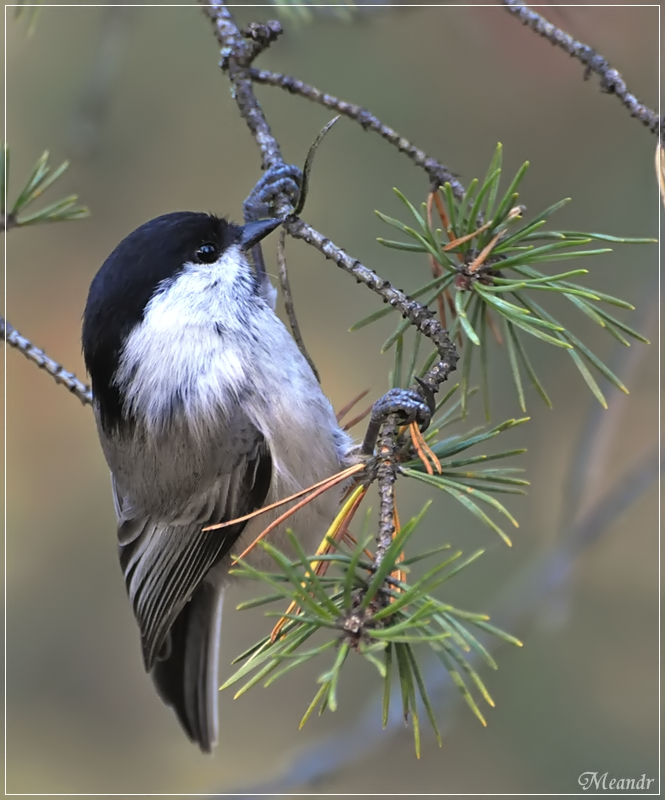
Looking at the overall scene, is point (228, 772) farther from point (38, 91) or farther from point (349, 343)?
point (38, 91)

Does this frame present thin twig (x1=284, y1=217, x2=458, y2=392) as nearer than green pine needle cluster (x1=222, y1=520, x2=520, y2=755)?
No

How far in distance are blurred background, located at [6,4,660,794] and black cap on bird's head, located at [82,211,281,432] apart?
0.68 meters

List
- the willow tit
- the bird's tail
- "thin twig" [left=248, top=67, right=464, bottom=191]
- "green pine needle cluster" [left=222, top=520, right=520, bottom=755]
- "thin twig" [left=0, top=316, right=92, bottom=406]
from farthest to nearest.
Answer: the bird's tail, the willow tit, "thin twig" [left=0, top=316, right=92, bottom=406], "thin twig" [left=248, top=67, right=464, bottom=191], "green pine needle cluster" [left=222, top=520, right=520, bottom=755]

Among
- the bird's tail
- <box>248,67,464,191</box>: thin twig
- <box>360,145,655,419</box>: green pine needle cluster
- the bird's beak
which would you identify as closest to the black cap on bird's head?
the bird's beak

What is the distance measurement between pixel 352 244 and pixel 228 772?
115cm

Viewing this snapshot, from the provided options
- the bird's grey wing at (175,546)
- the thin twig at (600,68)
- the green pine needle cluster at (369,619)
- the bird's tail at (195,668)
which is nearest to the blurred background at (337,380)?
the bird's tail at (195,668)

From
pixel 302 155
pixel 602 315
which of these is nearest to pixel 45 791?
pixel 302 155

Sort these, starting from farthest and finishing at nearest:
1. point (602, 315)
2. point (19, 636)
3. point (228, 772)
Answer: point (19, 636), point (228, 772), point (602, 315)

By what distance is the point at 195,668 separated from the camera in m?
1.12

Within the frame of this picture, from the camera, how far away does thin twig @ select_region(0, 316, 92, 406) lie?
75cm

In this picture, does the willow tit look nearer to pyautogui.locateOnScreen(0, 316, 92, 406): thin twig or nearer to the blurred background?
pyautogui.locateOnScreen(0, 316, 92, 406): thin twig

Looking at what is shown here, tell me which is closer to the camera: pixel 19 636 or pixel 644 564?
pixel 644 564

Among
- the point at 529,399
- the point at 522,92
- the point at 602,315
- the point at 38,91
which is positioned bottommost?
the point at 602,315

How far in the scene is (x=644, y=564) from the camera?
63.2 inches
